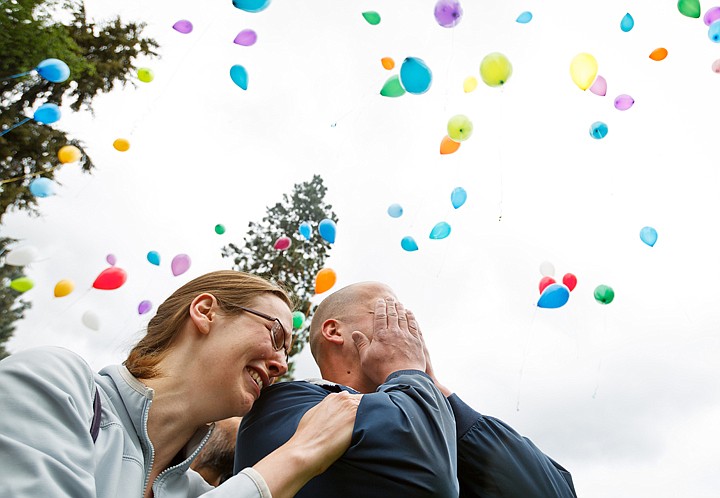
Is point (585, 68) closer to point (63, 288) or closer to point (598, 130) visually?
point (598, 130)

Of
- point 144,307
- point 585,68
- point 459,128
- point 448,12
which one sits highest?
point 448,12

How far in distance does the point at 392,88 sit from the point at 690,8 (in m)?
2.90

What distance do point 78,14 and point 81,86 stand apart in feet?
4.49

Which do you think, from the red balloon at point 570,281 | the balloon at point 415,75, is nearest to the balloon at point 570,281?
the red balloon at point 570,281

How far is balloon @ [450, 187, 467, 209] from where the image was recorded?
221 inches

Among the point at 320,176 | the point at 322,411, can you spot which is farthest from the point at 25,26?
the point at 322,411

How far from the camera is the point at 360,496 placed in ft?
5.53

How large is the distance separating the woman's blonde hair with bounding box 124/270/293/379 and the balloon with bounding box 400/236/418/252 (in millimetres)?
3481

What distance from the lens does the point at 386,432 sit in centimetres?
167

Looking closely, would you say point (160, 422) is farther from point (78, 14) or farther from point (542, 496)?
point (78, 14)

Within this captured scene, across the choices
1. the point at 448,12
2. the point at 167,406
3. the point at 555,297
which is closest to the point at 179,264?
the point at 448,12

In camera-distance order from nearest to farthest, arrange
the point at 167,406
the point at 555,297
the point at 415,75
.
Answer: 1. the point at 167,406
2. the point at 415,75
3. the point at 555,297

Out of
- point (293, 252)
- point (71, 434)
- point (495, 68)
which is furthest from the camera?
point (293, 252)

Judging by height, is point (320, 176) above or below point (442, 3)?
below
